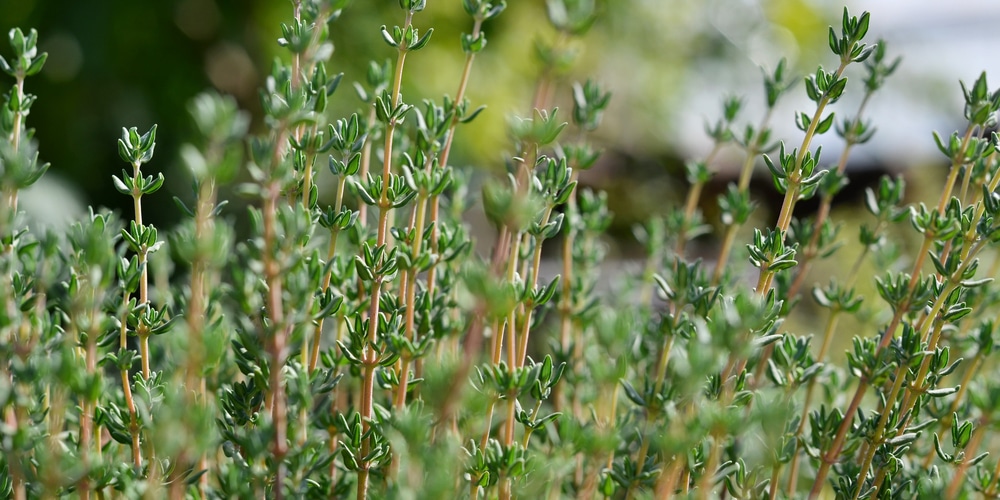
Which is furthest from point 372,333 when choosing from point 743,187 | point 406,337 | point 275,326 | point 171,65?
point 171,65

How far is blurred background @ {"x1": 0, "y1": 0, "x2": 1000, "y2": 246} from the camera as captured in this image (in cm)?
254

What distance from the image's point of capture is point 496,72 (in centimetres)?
390

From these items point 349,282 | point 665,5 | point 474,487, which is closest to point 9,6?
point 349,282

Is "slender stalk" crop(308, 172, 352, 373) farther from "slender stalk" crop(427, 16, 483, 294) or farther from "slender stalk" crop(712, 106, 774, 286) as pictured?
"slender stalk" crop(712, 106, 774, 286)

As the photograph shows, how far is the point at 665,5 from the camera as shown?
5160 mm

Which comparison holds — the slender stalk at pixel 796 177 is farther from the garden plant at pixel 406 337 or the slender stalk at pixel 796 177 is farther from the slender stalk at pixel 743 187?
the slender stalk at pixel 743 187

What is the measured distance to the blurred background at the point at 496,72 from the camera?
100 inches

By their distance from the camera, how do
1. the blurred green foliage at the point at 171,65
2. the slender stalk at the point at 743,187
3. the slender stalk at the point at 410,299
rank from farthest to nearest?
the blurred green foliage at the point at 171,65 < the slender stalk at the point at 743,187 < the slender stalk at the point at 410,299

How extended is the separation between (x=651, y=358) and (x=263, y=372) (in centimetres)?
39

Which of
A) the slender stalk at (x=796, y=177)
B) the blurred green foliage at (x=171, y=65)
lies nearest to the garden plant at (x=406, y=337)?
the slender stalk at (x=796, y=177)

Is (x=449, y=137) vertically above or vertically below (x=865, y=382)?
above

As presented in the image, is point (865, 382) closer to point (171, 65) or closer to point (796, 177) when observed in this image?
point (796, 177)

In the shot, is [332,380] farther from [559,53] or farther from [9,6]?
[9,6]

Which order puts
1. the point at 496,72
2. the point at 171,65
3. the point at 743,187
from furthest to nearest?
the point at 496,72 → the point at 171,65 → the point at 743,187
